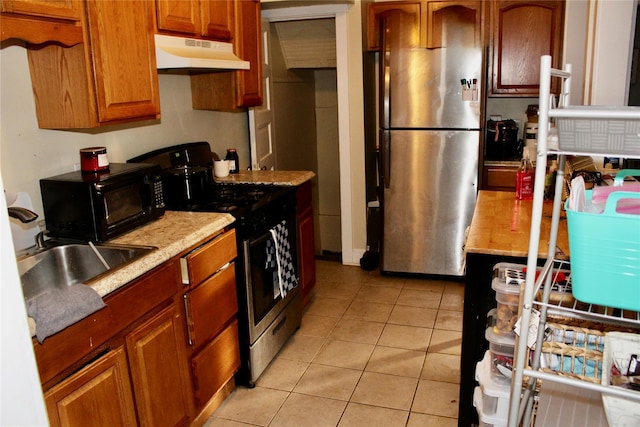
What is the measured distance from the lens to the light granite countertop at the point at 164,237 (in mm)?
1749

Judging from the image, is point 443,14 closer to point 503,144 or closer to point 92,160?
point 503,144

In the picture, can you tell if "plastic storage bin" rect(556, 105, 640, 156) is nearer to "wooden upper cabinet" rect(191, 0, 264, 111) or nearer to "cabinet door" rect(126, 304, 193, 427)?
"cabinet door" rect(126, 304, 193, 427)

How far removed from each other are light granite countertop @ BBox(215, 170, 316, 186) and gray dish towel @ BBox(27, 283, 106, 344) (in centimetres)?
169

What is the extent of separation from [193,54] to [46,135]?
79 centimetres

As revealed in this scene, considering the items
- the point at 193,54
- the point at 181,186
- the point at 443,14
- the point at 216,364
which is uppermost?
the point at 443,14

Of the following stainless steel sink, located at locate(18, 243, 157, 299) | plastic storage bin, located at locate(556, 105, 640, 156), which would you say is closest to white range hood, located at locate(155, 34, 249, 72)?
stainless steel sink, located at locate(18, 243, 157, 299)

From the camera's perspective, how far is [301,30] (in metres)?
4.48

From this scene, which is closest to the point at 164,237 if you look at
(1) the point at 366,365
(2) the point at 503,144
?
(1) the point at 366,365

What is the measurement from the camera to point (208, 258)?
231cm

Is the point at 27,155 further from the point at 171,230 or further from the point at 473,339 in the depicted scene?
the point at 473,339

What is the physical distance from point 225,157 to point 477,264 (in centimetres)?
213

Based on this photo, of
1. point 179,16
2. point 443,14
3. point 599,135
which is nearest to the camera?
point 599,135

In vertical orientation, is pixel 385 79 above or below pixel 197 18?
below

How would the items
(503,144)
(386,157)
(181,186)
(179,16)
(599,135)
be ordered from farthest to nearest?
(503,144), (386,157), (181,186), (179,16), (599,135)
